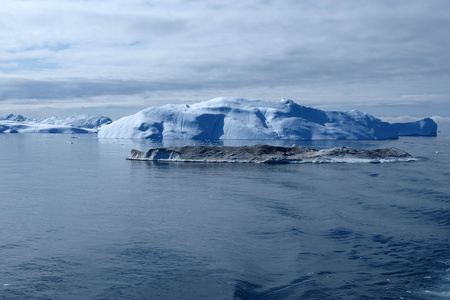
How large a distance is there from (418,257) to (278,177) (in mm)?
16527

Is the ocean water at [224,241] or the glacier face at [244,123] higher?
the glacier face at [244,123]

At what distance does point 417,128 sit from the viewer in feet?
369

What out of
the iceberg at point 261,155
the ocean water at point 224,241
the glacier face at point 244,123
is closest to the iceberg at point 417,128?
the glacier face at point 244,123

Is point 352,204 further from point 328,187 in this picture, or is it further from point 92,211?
point 92,211

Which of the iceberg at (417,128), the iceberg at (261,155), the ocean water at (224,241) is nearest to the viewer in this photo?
the ocean water at (224,241)

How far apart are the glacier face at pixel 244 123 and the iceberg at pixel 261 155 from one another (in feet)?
159

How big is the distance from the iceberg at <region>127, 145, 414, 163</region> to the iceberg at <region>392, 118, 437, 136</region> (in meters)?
78.6

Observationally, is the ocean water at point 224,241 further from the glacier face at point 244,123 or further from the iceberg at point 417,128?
the iceberg at point 417,128

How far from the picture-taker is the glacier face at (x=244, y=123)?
90125 mm

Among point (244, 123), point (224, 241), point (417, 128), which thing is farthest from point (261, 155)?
point (417, 128)

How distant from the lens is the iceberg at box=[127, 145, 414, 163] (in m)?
38.0

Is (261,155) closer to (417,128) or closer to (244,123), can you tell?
(244,123)

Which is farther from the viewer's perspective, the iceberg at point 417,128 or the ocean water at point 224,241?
the iceberg at point 417,128

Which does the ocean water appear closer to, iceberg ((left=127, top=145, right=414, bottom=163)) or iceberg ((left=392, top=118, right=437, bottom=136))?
iceberg ((left=127, top=145, right=414, bottom=163))
